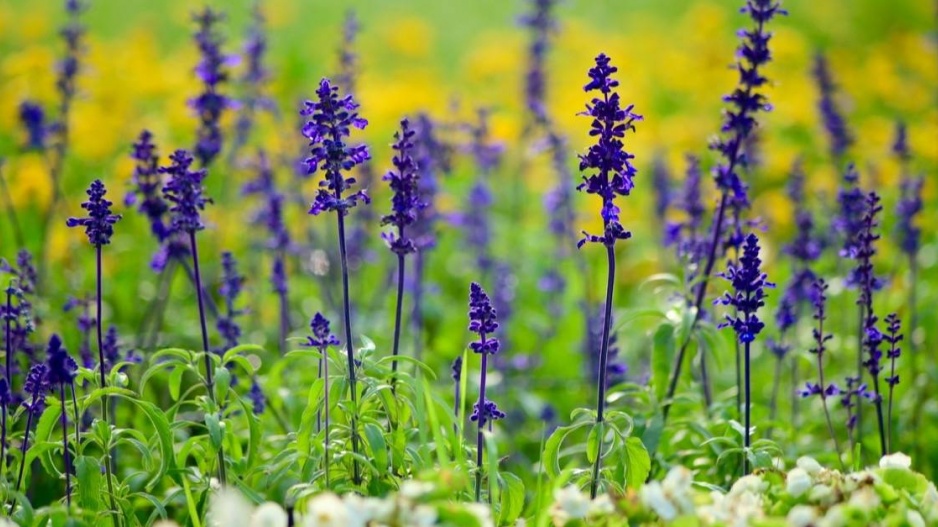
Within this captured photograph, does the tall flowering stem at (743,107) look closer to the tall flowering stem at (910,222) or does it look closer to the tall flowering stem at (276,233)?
the tall flowering stem at (910,222)

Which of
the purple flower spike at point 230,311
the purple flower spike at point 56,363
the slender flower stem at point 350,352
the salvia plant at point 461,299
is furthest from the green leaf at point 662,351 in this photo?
the purple flower spike at point 56,363

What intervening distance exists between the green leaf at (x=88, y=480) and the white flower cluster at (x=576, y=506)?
1622mm

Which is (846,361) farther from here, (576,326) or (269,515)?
(269,515)

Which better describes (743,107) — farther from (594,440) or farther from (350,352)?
(350,352)

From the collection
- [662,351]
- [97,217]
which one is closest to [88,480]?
[97,217]

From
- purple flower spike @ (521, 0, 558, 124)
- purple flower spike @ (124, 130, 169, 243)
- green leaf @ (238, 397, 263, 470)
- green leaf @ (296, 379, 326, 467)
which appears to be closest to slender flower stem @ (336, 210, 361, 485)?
green leaf @ (296, 379, 326, 467)

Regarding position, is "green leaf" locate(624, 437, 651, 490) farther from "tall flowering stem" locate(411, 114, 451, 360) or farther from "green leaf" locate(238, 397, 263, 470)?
"tall flowering stem" locate(411, 114, 451, 360)

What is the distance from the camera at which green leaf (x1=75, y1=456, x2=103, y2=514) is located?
397 cm

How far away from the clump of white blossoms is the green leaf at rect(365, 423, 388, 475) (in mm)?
934

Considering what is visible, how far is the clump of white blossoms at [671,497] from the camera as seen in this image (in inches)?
132

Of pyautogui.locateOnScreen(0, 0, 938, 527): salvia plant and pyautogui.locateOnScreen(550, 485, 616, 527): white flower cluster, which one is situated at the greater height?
pyautogui.locateOnScreen(0, 0, 938, 527): salvia plant

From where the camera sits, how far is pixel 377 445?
154 inches

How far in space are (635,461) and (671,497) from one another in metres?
0.79

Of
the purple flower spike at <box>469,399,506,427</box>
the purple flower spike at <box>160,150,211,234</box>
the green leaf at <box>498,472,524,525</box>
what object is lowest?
the green leaf at <box>498,472,524,525</box>
